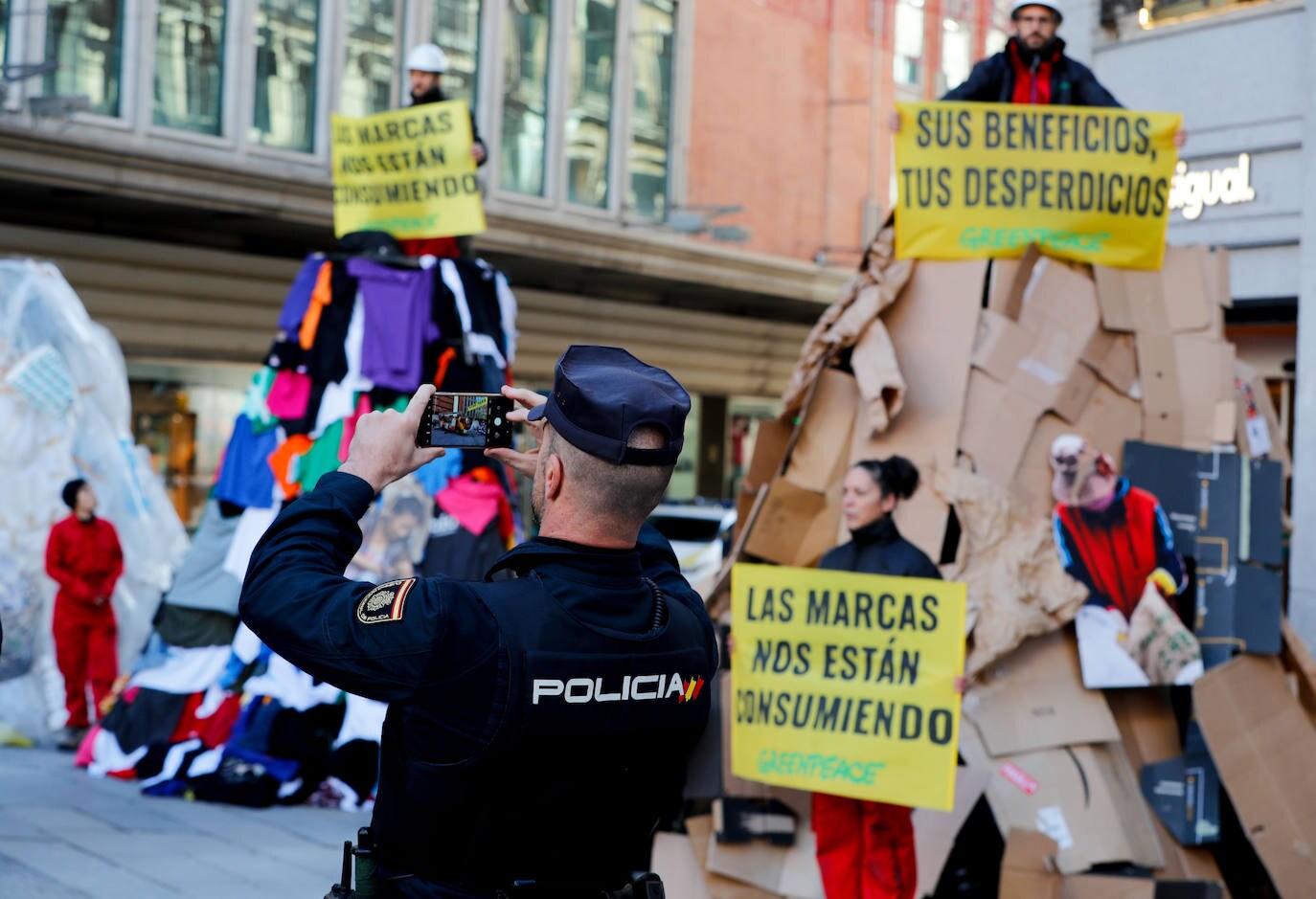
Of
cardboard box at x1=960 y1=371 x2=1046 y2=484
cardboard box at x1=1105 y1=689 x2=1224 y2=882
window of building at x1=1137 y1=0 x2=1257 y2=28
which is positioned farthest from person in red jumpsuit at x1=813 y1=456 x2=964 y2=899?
window of building at x1=1137 y1=0 x2=1257 y2=28

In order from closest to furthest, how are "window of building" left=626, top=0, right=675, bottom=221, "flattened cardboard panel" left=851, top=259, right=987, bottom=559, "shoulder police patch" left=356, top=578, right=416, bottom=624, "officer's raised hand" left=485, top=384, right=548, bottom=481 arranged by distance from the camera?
"shoulder police patch" left=356, top=578, right=416, bottom=624
"officer's raised hand" left=485, top=384, right=548, bottom=481
"flattened cardboard panel" left=851, top=259, right=987, bottom=559
"window of building" left=626, top=0, right=675, bottom=221

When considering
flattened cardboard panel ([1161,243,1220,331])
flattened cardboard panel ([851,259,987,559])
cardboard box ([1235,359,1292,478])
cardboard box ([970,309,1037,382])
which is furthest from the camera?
cardboard box ([1235,359,1292,478])

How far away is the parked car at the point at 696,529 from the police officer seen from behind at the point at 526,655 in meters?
10.7

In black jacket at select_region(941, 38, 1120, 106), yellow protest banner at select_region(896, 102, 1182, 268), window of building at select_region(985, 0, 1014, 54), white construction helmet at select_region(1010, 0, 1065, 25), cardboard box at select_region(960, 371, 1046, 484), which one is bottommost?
cardboard box at select_region(960, 371, 1046, 484)

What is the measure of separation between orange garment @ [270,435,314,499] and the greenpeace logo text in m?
6.24

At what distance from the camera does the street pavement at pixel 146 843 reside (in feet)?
19.7

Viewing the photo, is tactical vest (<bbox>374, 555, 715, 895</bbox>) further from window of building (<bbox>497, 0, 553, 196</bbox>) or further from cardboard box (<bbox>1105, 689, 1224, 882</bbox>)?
window of building (<bbox>497, 0, 553, 196</bbox>)

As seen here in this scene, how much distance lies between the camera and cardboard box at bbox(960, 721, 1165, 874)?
614 cm

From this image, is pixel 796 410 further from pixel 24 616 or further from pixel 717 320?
pixel 717 320

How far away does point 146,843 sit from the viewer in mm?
6730

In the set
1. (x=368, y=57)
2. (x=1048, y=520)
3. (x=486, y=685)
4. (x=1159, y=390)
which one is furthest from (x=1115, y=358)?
(x=368, y=57)

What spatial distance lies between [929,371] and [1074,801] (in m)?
1.90

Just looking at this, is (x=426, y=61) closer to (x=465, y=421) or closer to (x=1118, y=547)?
(x=1118, y=547)

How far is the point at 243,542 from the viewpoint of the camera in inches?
341
